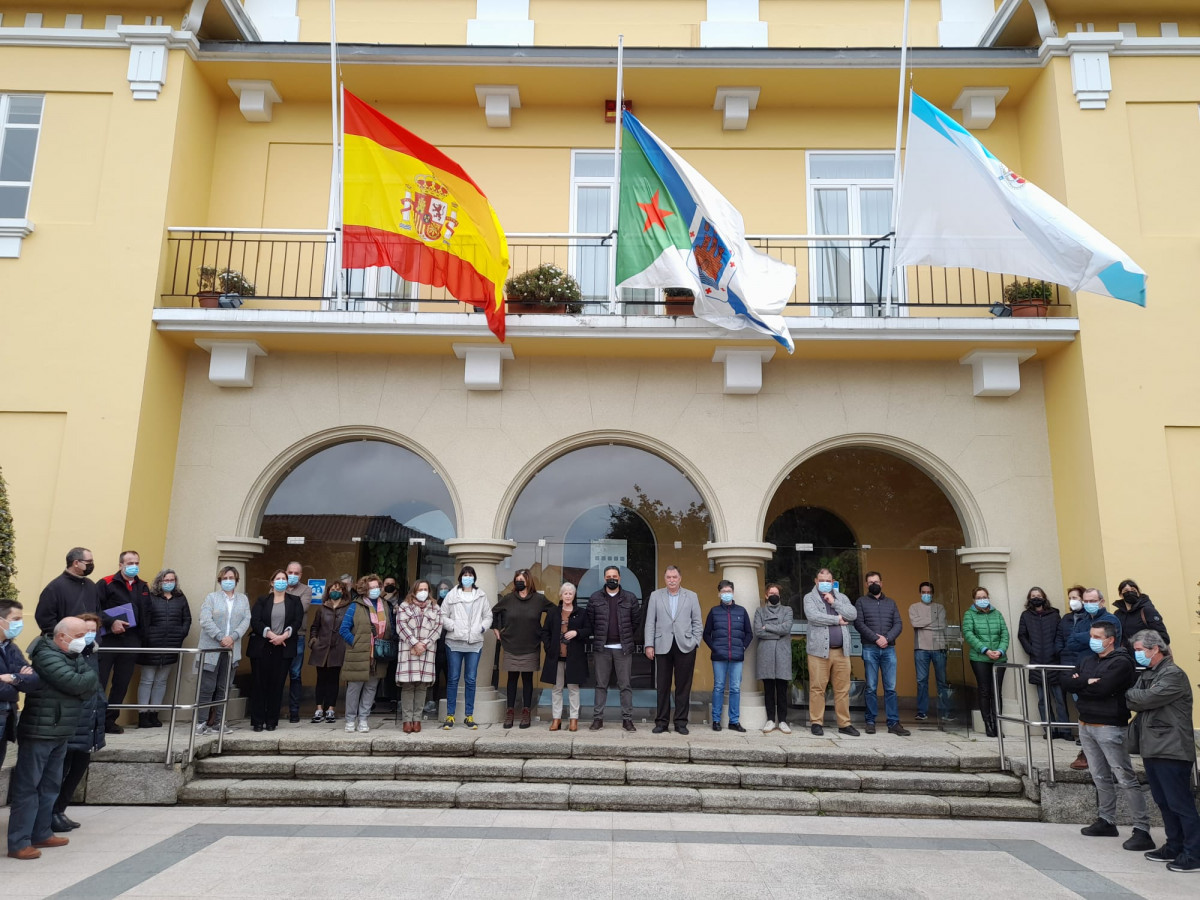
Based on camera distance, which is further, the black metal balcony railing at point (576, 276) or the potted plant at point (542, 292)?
the black metal balcony railing at point (576, 276)

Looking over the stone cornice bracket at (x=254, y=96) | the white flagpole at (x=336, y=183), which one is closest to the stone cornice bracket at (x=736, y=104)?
the white flagpole at (x=336, y=183)

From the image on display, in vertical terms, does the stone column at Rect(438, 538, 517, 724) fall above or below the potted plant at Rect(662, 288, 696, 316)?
A: below

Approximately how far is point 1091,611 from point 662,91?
8178 mm

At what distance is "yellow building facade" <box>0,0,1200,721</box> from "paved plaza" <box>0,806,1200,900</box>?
127 inches

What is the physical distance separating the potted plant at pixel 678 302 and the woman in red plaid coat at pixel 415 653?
446 centimetres

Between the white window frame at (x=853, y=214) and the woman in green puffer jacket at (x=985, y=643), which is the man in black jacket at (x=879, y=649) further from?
the white window frame at (x=853, y=214)

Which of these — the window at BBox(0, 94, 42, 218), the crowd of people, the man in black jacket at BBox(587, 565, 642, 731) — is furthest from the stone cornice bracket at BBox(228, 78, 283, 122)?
the man in black jacket at BBox(587, 565, 642, 731)

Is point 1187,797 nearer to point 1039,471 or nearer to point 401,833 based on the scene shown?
point 1039,471

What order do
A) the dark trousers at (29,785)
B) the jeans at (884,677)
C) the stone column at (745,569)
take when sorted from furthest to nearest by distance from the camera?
the stone column at (745,569) → the jeans at (884,677) → the dark trousers at (29,785)

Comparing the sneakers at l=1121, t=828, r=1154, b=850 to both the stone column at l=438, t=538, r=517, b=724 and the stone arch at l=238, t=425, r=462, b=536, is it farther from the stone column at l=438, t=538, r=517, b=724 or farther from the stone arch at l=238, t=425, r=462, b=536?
the stone arch at l=238, t=425, r=462, b=536

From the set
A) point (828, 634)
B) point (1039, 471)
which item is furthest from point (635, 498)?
point (1039, 471)

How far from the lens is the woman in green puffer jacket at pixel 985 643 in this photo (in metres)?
9.50

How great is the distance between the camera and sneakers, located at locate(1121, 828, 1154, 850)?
21.4ft

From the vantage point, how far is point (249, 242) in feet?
36.2
